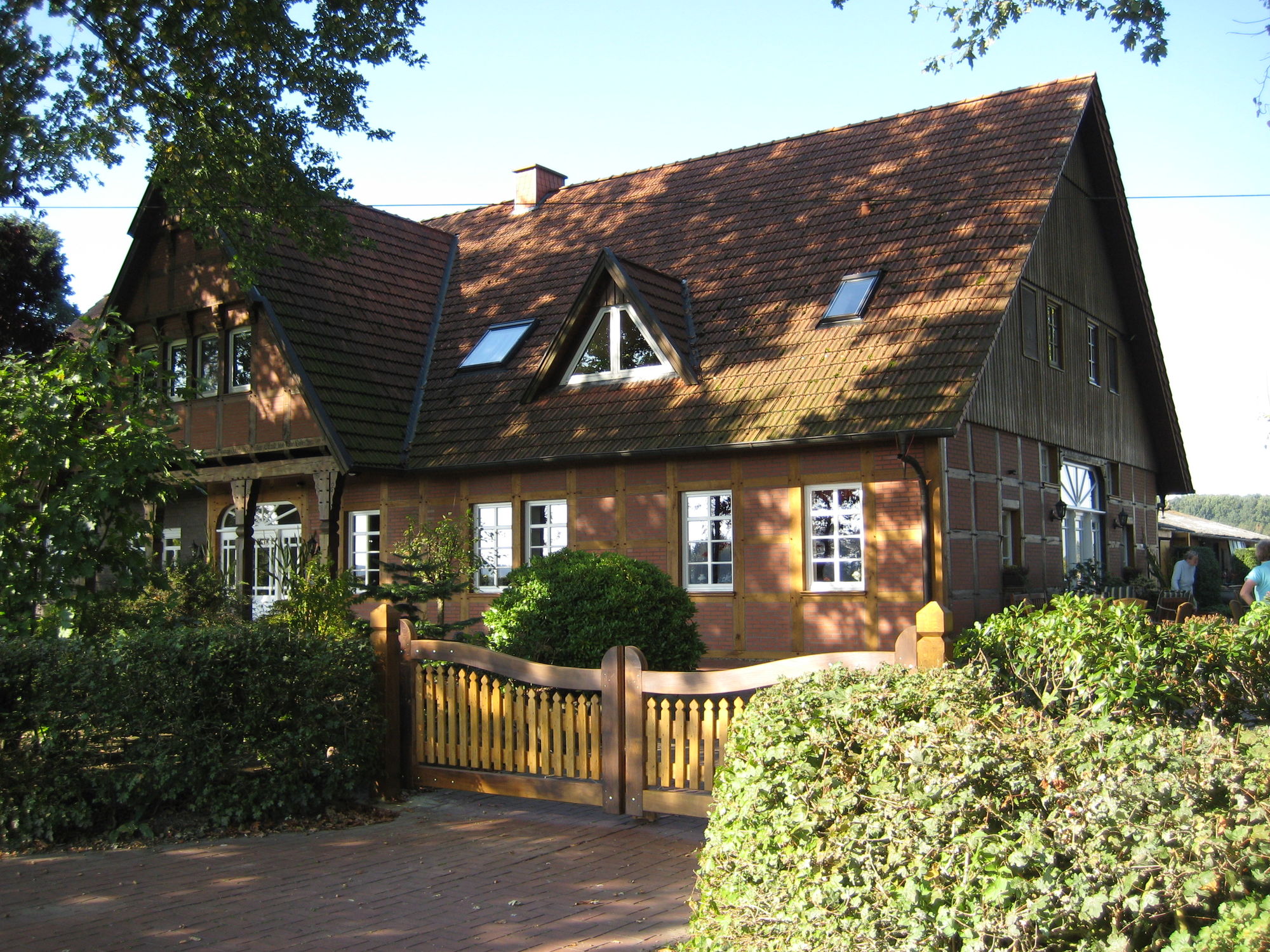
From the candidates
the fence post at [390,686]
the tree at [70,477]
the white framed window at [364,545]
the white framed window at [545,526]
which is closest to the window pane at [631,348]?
the white framed window at [545,526]

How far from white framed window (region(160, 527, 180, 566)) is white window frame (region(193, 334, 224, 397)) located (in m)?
3.51

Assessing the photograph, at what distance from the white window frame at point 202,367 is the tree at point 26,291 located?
254 inches

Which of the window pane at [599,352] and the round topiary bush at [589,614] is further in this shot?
A: the window pane at [599,352]

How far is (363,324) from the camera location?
66.3ft

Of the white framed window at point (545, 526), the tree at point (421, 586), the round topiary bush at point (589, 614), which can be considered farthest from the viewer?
the white framed window at point (545, 526)

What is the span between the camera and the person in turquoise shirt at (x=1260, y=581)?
1262 centimetres

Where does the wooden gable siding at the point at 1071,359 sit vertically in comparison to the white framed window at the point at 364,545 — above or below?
above

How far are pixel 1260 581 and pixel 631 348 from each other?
8.96m

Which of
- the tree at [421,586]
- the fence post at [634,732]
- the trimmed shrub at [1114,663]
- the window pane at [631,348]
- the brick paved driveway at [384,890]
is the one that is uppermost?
the window pane at [631,348]

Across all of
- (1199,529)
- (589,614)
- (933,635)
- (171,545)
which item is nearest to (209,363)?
(171,545)

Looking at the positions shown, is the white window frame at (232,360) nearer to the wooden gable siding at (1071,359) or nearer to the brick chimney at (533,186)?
the brick chimney at (533,186)

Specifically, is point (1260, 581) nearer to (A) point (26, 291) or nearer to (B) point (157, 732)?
(B) point (157, 732)

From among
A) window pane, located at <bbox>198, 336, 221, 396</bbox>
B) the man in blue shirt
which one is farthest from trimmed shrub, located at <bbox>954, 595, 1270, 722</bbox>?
window pane, located at <bbox>198, 336, 221, 396</bbox>

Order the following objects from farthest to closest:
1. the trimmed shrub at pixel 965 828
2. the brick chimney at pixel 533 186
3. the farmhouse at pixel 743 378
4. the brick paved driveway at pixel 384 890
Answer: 1. the brick chimney at pixel 533 186
2. the farmhouse at pixel 743 378
3. the brick paved driveway at pixel 384 890
4. the trimmed shrub at pixel 965 828
